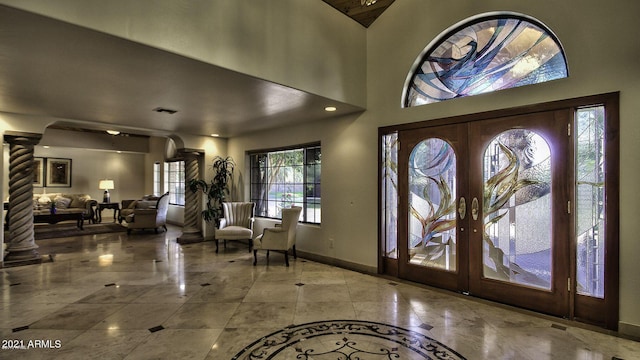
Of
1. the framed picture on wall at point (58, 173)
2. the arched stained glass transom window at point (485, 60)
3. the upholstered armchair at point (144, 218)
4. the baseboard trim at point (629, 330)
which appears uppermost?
the arched stained glass transom window at point (485, 60)

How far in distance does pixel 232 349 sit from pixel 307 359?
635mm

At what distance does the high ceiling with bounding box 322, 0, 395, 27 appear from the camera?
160 inches

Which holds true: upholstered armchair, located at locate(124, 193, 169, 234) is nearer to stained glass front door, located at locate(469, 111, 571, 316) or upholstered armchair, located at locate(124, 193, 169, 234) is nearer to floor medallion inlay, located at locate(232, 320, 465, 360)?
floor medallion inlay, located at locate(232, 320, 465, 360)

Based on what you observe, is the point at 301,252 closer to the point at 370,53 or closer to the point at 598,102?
the point at 370,53

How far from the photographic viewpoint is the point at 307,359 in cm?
232

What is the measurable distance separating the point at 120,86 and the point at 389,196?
3.75m

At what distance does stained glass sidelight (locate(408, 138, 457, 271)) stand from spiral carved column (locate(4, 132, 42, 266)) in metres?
6.21

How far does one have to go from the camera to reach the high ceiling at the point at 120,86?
2.38m

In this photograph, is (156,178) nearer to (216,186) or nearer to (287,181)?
(216,186)

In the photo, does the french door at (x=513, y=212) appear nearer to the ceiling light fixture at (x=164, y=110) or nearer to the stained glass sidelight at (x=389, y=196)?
the stained glass sidelight at (x=389, y=196)

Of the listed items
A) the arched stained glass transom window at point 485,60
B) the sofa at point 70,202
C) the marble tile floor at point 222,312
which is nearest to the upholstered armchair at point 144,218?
the sofa at point 70,202

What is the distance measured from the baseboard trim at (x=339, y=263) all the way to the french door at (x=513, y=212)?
1.61ft

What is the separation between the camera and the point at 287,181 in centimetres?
623

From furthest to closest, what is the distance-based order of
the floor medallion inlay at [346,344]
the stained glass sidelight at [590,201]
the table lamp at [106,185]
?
Result: the table lamp at [106,185]
the stained glass sidelight at [590,201]
the floor medallion inlay at [346,344]
